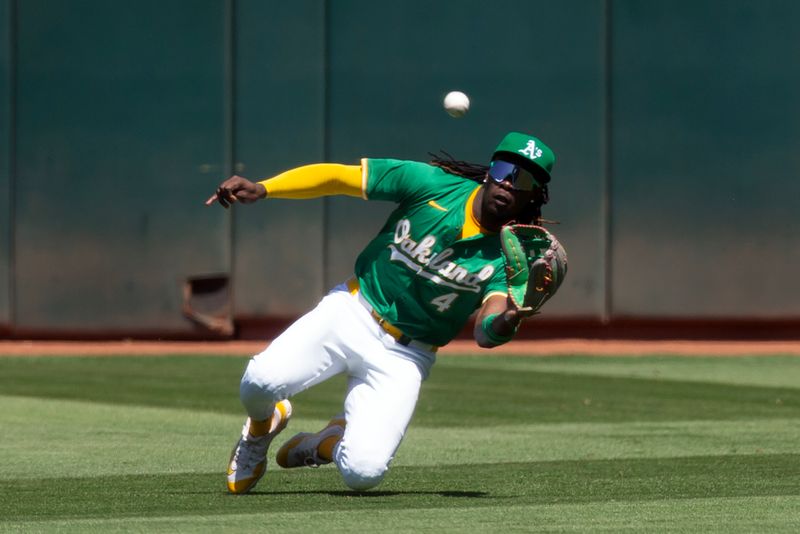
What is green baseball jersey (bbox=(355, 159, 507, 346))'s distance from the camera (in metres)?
8.39

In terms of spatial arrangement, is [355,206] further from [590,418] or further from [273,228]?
[590,418]

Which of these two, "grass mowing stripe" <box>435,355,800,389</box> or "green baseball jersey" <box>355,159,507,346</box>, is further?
"grass mowing stripe" <box>435,355,800,389</box>

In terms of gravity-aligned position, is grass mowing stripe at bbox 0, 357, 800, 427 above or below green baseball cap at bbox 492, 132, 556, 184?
below

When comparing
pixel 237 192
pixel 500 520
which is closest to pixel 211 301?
pixel 237 192

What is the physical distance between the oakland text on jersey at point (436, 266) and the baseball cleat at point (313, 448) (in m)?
0.96

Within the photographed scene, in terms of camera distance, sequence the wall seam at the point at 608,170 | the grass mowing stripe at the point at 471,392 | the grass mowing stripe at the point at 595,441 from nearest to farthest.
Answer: the grass mowing stripe at the point at 595,441 → the grass mowing stripe at the point at 471,392 → the wall seam at the point at 608,170

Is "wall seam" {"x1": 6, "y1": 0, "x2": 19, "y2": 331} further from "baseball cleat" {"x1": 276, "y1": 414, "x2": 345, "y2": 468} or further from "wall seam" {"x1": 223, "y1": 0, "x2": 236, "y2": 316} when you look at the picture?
"baseball cleat" {"x1": 276, "y1": 414, "x2": 345, "y2": 468}

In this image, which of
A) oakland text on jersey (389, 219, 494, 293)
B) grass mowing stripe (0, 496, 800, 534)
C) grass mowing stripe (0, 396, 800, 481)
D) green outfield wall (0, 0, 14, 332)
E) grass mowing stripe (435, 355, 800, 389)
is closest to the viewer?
grass mowing stripe (0, 496, 800, 534)

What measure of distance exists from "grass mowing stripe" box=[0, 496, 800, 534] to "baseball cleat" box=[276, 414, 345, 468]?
920mm

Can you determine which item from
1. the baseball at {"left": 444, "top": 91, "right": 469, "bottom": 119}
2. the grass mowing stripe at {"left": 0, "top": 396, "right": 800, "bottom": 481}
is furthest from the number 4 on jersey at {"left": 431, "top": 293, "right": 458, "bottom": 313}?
the baseball at {"left": 444, "top": 91, "right": 469, "bottom": 119}

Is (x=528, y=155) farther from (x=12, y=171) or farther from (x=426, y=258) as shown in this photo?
(x=12, y=171)

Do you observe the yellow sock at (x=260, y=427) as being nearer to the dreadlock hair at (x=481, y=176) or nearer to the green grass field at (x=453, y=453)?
the green grass field at (x=453, y=453)

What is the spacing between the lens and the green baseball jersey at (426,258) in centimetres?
839

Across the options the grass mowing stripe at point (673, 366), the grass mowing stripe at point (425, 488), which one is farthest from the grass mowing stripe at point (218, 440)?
the grass mowing stripe at point (673, 366)
